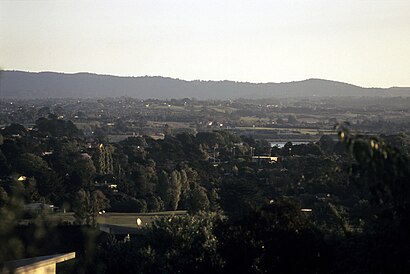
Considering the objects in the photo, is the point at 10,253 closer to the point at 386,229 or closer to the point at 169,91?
the point at 386,229

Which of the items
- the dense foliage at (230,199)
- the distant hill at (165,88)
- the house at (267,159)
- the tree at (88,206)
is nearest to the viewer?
the dense foliage at (230,199)

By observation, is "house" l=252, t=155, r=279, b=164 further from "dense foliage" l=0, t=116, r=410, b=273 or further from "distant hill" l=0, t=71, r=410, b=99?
"distant hill" l=0, t=71, r=410, b=99

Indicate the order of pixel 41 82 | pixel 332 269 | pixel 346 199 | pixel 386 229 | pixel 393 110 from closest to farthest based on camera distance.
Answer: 1. pixel 386 229
2. pixel 332 269
3. pixel 346 199
4. pixel 393 110
5. pixel 41 82

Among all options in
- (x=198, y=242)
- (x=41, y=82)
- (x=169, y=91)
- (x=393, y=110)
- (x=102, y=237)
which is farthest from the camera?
(x=169, y=91)

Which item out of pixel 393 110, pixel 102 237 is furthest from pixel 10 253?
pixel 393 110

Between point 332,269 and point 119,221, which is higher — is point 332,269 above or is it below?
above

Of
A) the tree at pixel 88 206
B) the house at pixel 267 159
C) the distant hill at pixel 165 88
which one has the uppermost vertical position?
the tree at pixel 88 206

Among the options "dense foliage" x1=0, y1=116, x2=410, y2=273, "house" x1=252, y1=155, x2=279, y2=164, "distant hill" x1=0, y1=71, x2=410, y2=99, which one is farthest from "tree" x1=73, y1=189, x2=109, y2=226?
"distant hill" x1=0, y1=71, x2=410, y2=99

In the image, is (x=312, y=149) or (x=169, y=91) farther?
(x=169, y=91)

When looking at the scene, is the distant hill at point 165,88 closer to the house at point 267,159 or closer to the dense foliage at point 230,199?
the house at point 267,159

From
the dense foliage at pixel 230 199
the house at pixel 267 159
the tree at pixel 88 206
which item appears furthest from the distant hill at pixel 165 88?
the tree at pixel 88 206
